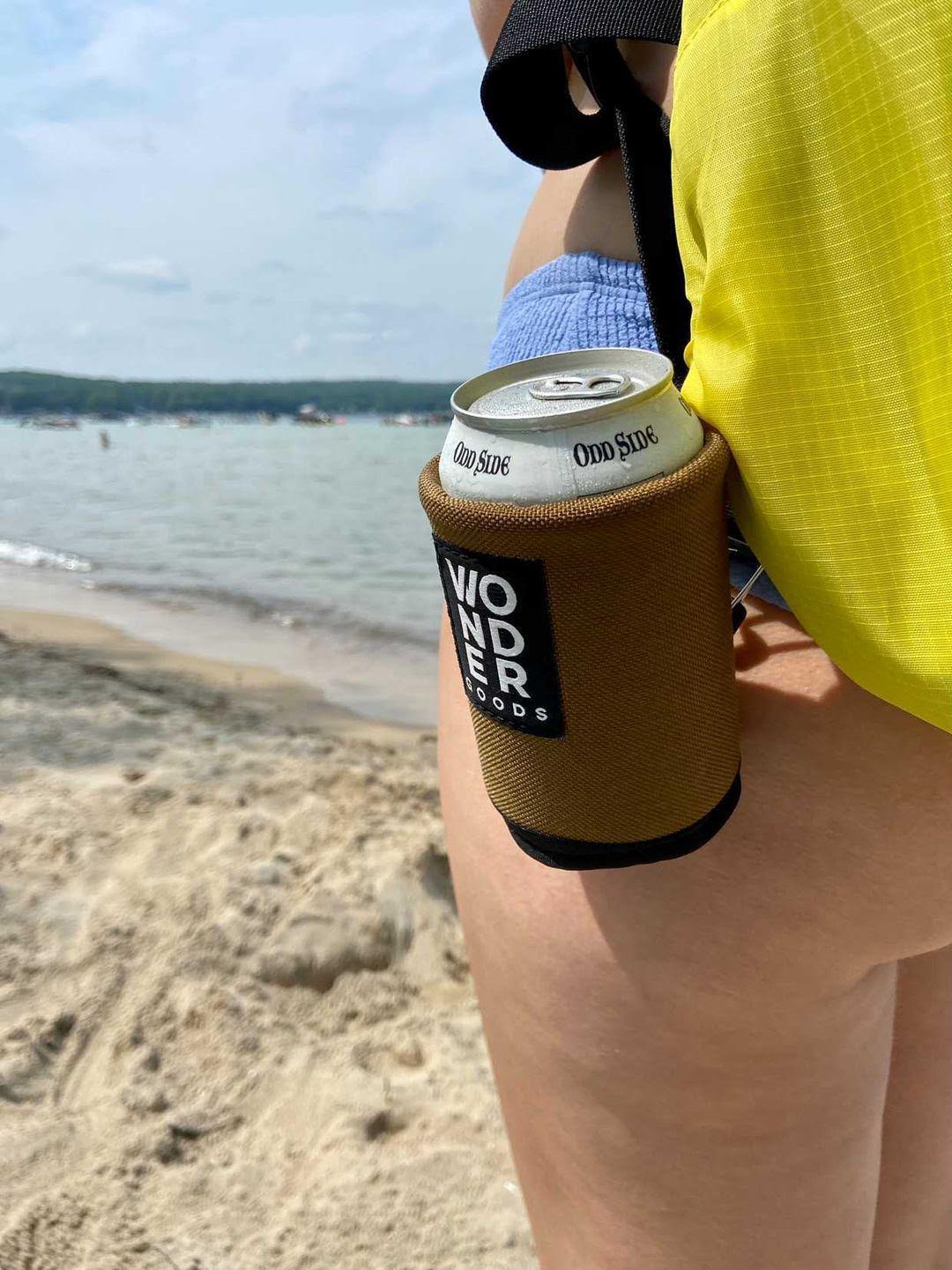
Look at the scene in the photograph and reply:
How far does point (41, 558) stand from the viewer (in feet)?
34.8

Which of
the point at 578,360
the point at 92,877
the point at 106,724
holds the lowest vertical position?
the point at 106,724

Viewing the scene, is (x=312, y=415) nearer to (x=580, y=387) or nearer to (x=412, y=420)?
(x=412, y=420)

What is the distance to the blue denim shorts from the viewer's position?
28.5 inches

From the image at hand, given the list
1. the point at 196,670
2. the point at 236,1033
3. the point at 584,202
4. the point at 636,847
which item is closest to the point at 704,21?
the point at 584,202

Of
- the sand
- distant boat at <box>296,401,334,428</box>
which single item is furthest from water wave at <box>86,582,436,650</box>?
distant boat at <box>296,401,334,428</box>

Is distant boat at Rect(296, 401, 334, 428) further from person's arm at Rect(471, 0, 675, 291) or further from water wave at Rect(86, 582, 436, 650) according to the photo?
person's arm at Rect(471, 0, 675, 291)

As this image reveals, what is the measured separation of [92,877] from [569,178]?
232 cm

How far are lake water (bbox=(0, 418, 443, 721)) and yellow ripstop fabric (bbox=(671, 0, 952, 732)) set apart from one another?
482 cm

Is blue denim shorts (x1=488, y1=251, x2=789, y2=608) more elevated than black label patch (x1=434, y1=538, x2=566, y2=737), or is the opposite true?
blue denim shorts (x1=488, y1=251, x2=789, y2=608)

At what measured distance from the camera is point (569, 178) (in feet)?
3.01

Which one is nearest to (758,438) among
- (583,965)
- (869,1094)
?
(583,965)

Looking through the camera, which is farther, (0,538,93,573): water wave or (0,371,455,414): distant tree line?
(0,371,455,414): distant tree line

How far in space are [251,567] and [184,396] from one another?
55.0m

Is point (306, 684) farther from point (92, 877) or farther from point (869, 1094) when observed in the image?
point (869, 1094)
